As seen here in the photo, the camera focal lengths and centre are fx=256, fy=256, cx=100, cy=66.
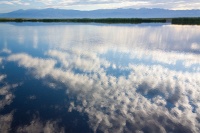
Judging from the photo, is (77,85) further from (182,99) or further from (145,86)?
(182,99)

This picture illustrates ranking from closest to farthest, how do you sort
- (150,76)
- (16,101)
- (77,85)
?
(16,101) → (77,85) → (150,76)

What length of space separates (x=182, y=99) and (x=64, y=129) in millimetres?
6277

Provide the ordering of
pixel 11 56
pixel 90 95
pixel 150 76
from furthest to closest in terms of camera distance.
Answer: pixel 11 56 → pixel 150 76 → pixel 90 95

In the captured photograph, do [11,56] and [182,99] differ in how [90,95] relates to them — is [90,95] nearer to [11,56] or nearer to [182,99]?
[182,99]

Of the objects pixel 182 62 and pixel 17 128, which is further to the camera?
pixel 182 62

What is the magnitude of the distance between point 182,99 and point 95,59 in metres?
11.1

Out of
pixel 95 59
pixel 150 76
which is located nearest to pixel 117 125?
pixel 150 76

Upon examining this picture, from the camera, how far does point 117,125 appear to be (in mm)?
9555

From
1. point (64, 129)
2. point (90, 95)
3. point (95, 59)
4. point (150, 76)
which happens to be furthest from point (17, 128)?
point (95, 59)

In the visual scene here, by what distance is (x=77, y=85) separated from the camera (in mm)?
14516

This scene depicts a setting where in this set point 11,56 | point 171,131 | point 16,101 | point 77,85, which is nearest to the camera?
point 171,131

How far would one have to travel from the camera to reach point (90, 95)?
12898 mm

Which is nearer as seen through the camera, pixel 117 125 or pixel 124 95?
pixel 117 125

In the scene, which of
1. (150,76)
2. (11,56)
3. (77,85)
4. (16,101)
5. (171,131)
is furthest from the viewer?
(11,56)
